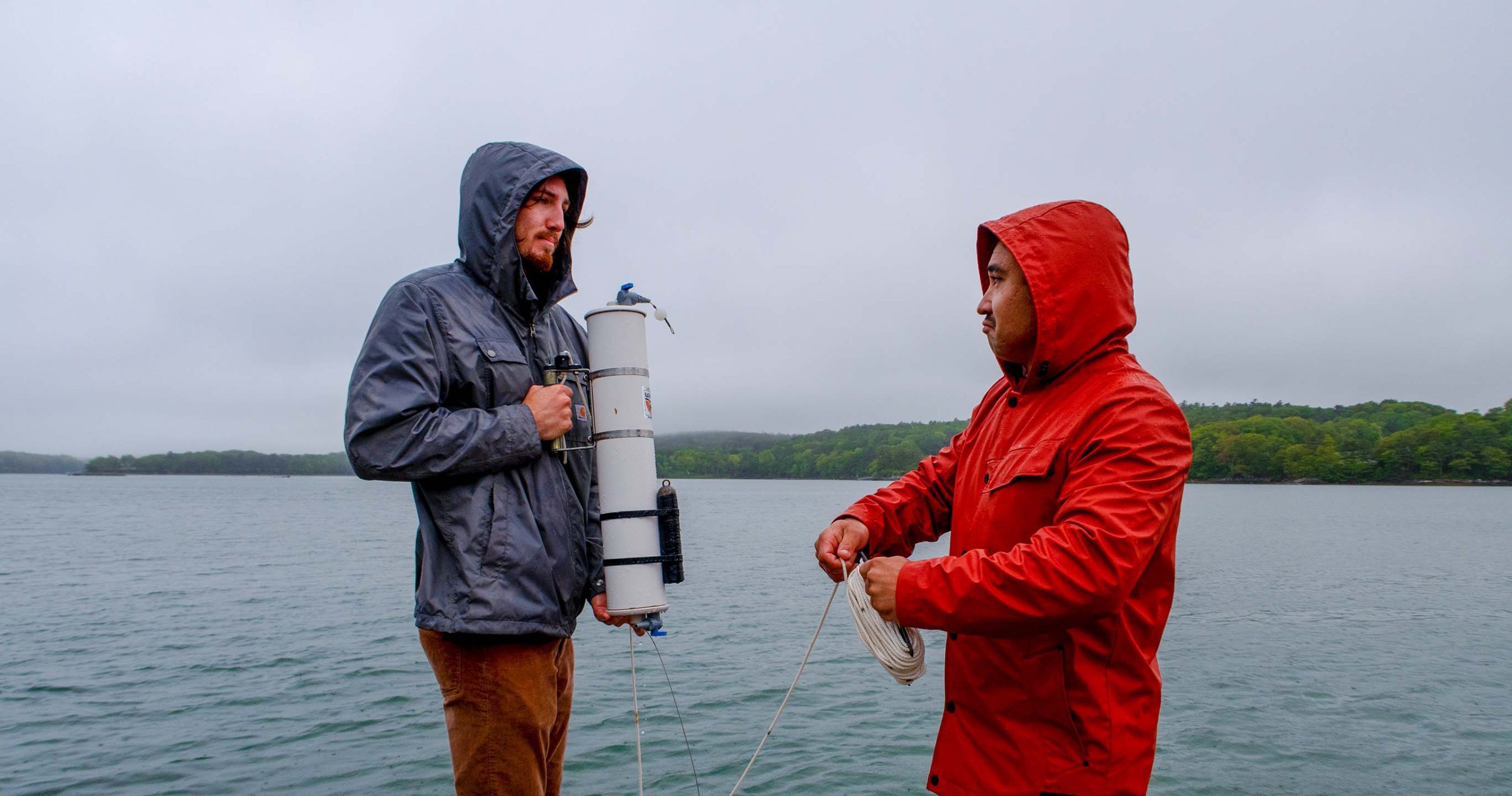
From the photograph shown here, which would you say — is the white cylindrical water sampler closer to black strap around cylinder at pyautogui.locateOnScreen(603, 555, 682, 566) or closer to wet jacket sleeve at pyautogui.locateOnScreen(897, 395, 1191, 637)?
black strap around cylinder at pyautogui.locateOnScreen(603, 555, 682, 566)

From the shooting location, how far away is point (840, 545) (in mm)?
3047

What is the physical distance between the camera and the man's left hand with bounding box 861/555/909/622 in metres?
2.45

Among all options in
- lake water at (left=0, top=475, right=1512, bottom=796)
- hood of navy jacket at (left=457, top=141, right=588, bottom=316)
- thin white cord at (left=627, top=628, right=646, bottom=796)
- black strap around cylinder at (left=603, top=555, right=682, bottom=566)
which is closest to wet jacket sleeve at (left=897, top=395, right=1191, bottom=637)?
thin white cord at (left=627, top=628, right=646, bottom=796)

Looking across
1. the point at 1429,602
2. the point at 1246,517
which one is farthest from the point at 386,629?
the point at 1246,517

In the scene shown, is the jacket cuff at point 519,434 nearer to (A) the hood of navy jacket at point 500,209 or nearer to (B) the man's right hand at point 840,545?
(A) the hood of navy jacket at point 500,209

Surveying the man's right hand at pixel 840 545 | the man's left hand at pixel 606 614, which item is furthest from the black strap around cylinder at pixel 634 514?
the man's right hand at pixel 840 545

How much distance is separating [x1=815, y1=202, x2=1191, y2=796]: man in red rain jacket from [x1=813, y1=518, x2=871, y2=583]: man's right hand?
14.1 inches

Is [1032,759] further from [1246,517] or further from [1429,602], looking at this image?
[1246,517]

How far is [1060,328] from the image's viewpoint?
8.55 ft

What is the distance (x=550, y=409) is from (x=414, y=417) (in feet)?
1.59

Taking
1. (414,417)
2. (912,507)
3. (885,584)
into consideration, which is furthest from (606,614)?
(885,584)

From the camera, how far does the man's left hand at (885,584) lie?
8.02 ft

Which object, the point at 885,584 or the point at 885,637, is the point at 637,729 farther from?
the point at 885,584

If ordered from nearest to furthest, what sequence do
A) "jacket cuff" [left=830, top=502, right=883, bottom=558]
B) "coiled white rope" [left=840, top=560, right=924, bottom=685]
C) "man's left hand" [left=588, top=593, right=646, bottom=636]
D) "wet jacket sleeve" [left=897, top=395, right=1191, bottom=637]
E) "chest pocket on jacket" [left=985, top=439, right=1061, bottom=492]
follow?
"wet jacket sleeve" [left=897, top=395, right=1191, bottom=637] → "chest pocket on jacket" [left=985, top=439, right=1061, bottom=492] → "coiled white rope" [left=840, top=560, right=924, bottom=685] → "jacket cuff" [left=830, top=502, right=883, bottom=558] → "man's left hand" [left=588, top=593, right=646, bottom=636]
